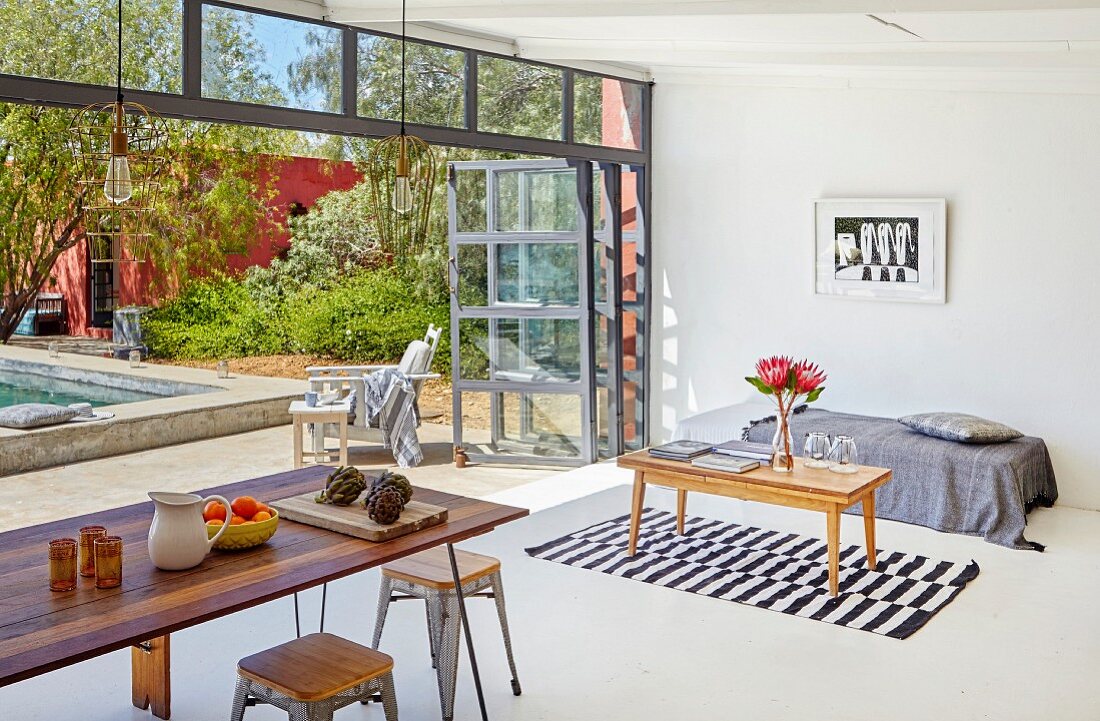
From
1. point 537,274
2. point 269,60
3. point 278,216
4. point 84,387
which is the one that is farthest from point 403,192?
point 278,216

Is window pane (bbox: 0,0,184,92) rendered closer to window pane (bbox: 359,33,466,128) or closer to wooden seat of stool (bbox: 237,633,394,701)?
window pane (bbox: 359,33,466,128)

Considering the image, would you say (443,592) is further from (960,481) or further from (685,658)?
(960,481)

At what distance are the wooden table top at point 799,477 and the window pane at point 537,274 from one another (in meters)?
2.29

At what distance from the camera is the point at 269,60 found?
199 inches

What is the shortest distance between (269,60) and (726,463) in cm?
281

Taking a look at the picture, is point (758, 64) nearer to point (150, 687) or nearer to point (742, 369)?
point (742, 369)

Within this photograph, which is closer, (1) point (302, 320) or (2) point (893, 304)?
(2) point (893, 304)

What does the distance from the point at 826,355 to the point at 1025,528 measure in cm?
176

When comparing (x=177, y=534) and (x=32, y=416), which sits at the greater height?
(x=177, y=534)

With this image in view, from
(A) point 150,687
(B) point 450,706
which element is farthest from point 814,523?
(A) point 150,687

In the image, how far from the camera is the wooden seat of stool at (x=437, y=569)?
338cm

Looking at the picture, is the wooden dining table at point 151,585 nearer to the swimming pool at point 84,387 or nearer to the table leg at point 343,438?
the table leg at point 343,438

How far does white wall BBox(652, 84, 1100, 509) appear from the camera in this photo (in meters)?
6.10

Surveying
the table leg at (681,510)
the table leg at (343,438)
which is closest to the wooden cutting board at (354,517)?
the table leg at (681,510)
